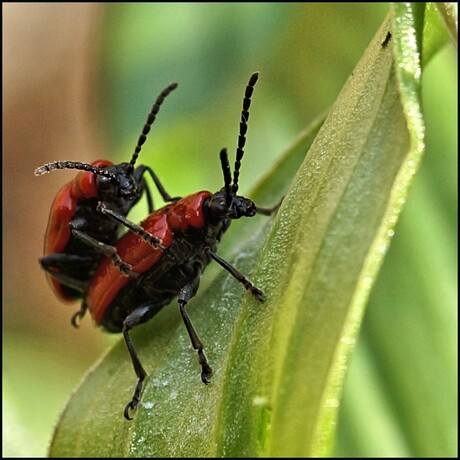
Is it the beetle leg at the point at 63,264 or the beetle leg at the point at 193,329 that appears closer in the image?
the beetle leg at the point at 193,329

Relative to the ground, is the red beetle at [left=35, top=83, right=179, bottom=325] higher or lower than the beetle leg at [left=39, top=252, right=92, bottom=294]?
higher

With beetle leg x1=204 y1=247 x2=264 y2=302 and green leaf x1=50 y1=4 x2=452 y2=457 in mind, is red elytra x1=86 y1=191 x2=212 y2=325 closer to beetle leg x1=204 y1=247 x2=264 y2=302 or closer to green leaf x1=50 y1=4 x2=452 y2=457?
beetle leg x1=204 y1=247 x2=264 y2=302

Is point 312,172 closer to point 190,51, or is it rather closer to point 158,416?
point 158,416

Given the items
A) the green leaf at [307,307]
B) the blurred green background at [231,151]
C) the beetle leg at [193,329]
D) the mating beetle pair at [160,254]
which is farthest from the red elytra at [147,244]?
the blurred green background at [231,151]

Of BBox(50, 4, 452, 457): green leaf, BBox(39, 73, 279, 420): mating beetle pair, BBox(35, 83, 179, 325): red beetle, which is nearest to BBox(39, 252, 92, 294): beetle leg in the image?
BBox(35, 83, 179, 325): red beetle

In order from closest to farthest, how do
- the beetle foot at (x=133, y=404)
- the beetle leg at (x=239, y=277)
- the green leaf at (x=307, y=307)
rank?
the green leaf at (x=307, y=307) < the beetle leg at (x=239, y=277) < the beetle foot at (x=133, y=404)

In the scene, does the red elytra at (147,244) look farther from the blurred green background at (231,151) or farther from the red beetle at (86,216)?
the blurred green background at (231,151)

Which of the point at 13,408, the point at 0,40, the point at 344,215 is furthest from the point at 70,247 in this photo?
the point at 0,40
